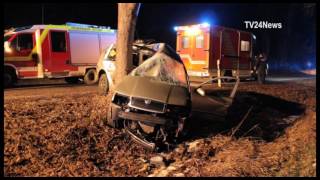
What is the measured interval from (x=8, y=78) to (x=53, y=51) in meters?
1.91

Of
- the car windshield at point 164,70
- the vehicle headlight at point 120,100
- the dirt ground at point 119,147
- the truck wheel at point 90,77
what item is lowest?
the dirt ground at point 119,147

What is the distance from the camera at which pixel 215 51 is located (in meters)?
16.7

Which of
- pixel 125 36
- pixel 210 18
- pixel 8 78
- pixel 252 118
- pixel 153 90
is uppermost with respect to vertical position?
pixel 210 18

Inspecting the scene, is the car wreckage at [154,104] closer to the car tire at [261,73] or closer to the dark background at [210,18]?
the car tire at [261,73]

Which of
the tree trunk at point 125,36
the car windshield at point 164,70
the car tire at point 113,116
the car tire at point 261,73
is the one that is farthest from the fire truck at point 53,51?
the car tire at point 113,116

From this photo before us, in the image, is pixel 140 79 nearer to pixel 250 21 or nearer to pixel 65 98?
pixel 65 98

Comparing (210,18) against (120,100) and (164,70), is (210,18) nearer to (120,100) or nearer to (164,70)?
(164,70)

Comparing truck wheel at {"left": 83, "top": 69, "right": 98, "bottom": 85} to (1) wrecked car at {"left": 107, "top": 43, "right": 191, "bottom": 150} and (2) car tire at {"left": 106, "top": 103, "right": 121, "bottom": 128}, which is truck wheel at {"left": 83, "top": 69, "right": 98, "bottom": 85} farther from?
(2) car tire at {"left": 106, "top": 103, "right": 121, "bottom": 128}

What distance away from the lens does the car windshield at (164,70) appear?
796cm

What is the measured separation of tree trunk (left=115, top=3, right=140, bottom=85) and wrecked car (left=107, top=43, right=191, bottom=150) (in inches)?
47.1

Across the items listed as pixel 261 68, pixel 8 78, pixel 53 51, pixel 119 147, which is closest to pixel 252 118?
pixel 119 147

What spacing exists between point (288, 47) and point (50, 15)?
23.5m

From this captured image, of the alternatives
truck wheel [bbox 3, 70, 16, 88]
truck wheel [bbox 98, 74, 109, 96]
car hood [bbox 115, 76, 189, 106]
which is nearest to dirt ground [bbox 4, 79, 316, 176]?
car hood [bbox 115, 76, 189, 106]

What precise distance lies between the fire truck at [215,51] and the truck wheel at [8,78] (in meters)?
7.18
